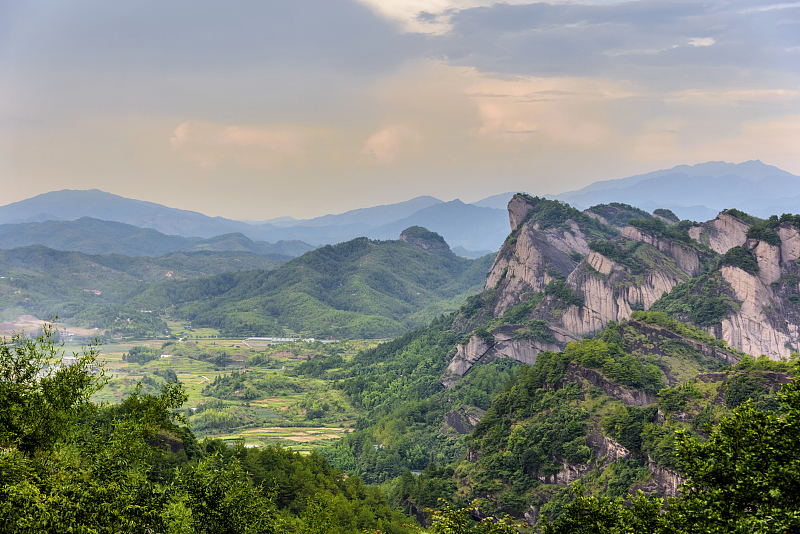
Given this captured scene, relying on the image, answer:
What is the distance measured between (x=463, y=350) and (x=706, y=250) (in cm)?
5430

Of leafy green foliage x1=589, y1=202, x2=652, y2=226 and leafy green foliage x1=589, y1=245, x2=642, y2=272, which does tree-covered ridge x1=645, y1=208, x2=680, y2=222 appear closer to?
leafy green foliage x1=589, y1=202, x2=652, y2=226

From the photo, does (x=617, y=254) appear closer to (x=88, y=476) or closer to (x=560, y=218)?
(x=560, y=218)

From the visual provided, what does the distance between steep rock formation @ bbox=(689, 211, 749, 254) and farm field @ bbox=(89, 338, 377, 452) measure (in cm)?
8710

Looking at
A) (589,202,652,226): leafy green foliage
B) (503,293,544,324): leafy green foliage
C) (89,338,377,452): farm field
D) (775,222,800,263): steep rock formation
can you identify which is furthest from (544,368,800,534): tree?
(589,202,652,226): leafy green foliage

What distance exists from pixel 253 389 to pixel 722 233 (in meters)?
120

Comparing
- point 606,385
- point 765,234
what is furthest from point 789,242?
point 606,385

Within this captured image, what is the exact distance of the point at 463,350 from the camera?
112562mm

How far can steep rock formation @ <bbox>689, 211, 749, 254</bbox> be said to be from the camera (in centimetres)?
10786

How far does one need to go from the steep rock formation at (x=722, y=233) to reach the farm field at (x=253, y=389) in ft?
286

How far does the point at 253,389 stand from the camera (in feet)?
472

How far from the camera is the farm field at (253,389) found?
11412cm

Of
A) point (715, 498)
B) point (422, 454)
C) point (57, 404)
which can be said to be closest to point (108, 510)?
point (57, 404)

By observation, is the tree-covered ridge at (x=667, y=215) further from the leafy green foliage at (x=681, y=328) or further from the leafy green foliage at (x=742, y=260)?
the leafy green foliage at (x=681, y=328)

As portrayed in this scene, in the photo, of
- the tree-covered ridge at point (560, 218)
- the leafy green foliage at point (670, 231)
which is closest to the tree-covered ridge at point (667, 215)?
the tree-covered ridge at point (560, 218)
